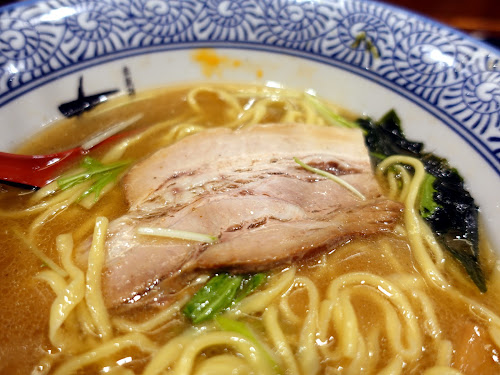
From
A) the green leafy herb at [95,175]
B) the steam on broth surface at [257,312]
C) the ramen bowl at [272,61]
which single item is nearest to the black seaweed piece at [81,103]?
the ramen bowl at [272,61]

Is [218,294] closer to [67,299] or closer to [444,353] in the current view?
[67,299]

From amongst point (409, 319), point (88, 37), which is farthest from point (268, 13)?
point (409, 319)

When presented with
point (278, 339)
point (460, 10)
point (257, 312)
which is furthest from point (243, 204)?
point (460, 10)

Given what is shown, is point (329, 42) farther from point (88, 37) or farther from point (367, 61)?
point (88, 37)

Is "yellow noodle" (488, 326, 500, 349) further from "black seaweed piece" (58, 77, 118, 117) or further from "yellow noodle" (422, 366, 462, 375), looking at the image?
"black seaweed piece" (58, 77, 118, 117)

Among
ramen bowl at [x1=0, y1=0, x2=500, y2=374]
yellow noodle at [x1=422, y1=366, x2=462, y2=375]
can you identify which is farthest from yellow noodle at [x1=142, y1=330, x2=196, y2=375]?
ramen bowl at [x1=0, y1=0, x2=500, y2=374]
